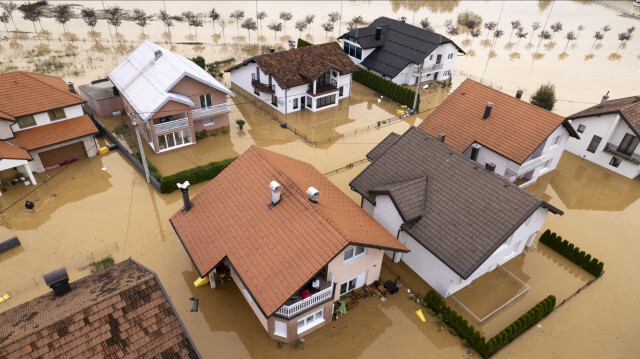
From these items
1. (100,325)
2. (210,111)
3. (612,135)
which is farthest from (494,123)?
(100,325)

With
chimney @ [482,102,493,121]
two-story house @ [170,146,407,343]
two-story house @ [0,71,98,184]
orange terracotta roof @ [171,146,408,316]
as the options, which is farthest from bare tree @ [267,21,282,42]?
two-story house @ [170,146,407,343]

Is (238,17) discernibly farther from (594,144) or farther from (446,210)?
(446,210)

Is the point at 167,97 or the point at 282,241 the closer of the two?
the point at 282,241

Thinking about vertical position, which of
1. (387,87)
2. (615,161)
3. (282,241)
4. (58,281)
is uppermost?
(58,281)

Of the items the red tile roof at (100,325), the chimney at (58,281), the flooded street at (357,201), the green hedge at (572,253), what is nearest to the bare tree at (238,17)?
the flooded street at (357,201)

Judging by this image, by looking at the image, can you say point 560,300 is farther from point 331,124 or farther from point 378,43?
point 378,43

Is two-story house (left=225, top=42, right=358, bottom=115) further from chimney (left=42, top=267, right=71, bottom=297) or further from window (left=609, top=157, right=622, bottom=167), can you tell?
chimney (left=42, top=267, right=71, bottom=297)

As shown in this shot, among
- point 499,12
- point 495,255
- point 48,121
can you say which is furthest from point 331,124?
point 499,12
